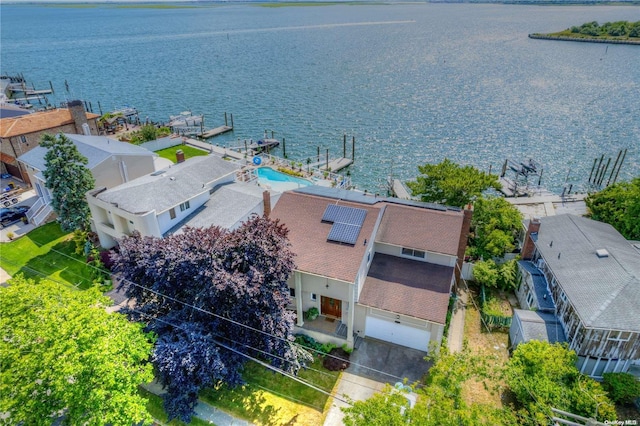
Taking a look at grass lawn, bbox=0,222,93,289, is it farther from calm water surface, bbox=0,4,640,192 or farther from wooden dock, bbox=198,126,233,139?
wooden dock, bbox=198,126,233,139

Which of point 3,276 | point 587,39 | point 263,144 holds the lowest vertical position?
point 263,144

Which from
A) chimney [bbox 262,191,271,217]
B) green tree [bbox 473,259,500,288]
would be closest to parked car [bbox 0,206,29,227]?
chimney [bbox 262,191,271,217]

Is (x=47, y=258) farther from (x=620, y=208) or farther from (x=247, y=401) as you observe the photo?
(x=620, y=208)

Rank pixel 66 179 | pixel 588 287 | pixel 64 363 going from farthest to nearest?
pixel 66 179
pixel 588 287
pixel 64 363


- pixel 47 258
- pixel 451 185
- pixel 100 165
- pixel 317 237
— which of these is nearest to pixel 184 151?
pixel 100 165

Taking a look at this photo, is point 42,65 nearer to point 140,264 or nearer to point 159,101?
point 159,101
